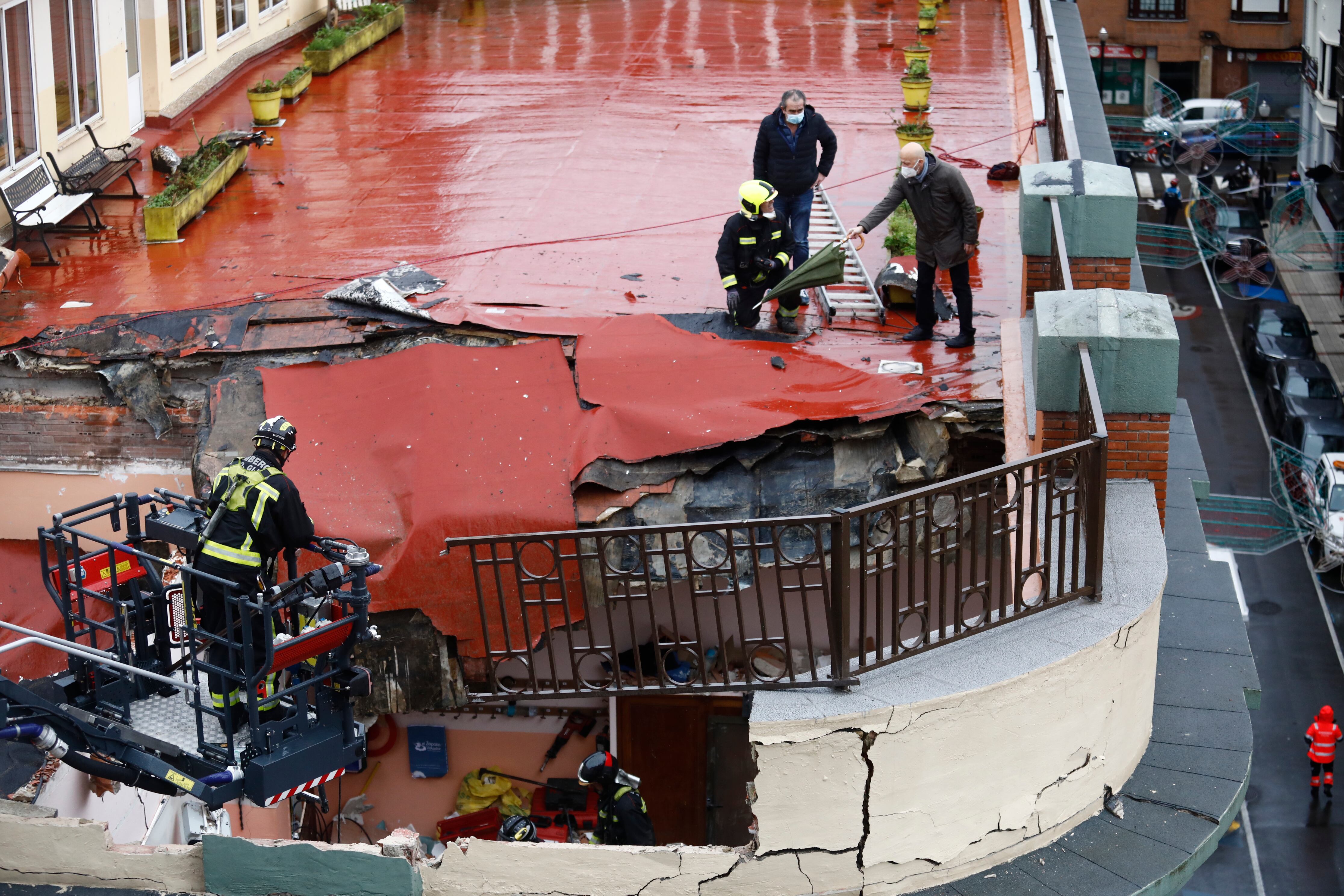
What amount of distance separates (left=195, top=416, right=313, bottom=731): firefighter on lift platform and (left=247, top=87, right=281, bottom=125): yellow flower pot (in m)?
10.7

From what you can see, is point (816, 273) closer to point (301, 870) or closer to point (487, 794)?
point (487, 794)

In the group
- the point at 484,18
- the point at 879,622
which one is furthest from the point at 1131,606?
the point at 484,18

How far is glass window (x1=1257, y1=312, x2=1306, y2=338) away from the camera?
35531 millimetres

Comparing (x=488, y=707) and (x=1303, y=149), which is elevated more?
(x=1303, y=149)

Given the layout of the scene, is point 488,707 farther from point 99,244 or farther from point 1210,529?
point 1210,529

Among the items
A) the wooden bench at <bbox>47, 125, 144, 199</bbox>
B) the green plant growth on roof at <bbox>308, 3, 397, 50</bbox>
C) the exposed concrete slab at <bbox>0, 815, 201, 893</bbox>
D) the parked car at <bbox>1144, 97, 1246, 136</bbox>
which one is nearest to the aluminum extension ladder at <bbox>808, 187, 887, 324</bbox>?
the exposed concrete slab at <bbox>0, 815, 201, 893</bbox>

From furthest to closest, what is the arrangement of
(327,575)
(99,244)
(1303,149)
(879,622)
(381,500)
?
(1303,149)
(99,244)
(381,500)
(327,575)
(879,622)

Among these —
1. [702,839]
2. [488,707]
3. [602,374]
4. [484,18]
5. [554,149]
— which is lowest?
[702,839]

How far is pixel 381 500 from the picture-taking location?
1045 cm

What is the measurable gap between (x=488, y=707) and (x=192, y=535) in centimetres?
475

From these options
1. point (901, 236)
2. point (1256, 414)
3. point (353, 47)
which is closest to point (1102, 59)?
point (1256, 414)

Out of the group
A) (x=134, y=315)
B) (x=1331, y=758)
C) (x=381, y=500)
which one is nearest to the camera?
(x=381, y=500)

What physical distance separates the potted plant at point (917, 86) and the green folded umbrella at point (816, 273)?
564 centimetres

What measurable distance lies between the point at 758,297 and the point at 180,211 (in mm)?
6490
